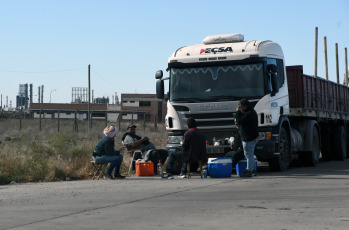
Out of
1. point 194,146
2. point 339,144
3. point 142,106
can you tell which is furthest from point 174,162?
point 142,106

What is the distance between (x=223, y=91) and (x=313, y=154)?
5435 millimetres

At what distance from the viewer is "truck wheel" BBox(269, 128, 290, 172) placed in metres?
17.2

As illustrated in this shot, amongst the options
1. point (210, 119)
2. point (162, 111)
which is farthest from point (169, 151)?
point (162, 111)

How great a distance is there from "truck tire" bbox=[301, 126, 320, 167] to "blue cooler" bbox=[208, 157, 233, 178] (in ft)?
18.0

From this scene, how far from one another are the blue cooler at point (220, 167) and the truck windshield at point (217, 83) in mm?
1670

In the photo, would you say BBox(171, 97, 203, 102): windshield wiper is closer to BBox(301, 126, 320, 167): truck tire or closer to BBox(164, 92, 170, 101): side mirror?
BBox(164, 92, 170, 101): side mirror

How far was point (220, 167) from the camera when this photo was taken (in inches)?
616

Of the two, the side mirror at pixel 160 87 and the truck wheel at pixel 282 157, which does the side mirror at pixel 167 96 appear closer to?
the side mirror at pixel 160 87

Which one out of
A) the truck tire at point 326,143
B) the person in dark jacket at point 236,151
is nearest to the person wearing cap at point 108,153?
the person in dark jacket at point 236,151

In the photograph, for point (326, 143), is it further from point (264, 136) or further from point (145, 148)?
point (145, 148)

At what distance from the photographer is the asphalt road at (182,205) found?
779cm

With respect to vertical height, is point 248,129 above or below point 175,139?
above

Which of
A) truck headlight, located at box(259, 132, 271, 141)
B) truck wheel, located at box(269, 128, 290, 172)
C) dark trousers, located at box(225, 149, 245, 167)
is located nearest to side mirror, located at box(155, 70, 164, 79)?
dark trousers, located at box(225, 149, 245, 167)

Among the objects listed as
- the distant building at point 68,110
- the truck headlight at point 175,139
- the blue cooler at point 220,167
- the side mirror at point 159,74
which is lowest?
the blue cooler at point 220,167
